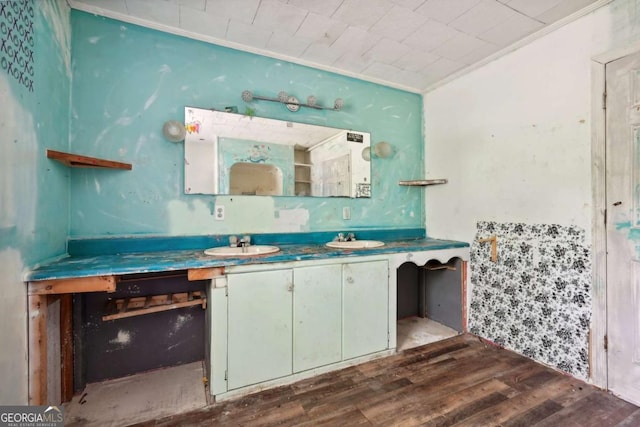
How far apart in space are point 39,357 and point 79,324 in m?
0.51

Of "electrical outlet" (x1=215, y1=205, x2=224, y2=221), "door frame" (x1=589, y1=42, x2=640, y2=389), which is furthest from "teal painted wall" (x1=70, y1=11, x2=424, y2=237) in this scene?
"door frame" (x1=589, y1=42, x2=640, y2=389)

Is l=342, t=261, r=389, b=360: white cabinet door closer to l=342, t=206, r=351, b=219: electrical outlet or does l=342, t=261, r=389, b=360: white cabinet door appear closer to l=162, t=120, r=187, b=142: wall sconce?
l=342, t=206, r=351, b=219: electrical outlet

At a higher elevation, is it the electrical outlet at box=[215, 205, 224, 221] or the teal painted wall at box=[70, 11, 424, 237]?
the teal painted wall at box=[70, 11, 424, 237]

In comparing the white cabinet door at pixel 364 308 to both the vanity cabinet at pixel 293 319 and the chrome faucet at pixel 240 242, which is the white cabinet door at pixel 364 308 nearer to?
the vanity cabinet at pixel 293 319

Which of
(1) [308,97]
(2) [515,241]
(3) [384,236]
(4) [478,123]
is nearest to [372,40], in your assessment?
(1) [308,97]

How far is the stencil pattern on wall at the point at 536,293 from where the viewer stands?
1910mm

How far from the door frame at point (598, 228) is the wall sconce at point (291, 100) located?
1826 millimetres

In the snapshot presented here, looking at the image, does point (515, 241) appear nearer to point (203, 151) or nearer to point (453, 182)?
point (453, 182)

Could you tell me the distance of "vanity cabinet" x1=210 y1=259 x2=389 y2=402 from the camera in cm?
173

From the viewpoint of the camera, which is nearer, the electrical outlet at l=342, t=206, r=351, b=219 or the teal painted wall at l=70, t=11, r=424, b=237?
the teal painted wall at l=70, t=11, r=424, b=237

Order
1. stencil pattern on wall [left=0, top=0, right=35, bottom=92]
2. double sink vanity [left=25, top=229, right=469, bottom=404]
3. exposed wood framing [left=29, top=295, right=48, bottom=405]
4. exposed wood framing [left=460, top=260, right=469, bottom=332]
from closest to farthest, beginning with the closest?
stencil pattern on wall [left=0, top=0, right=35, bottom=92], exposed wood framing [left=29, top=295, right=48, bottom=405], double sink vanity [left=25, top=229, right=469, bottom=404], exposed wood framing [left=460, top=260, right=469, bottom=332]

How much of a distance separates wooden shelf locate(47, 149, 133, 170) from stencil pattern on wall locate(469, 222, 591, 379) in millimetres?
2925

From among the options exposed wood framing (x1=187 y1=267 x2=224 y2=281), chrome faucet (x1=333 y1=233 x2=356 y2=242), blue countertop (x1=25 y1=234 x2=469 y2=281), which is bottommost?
exposed wood framing (x1=187 y1=267 x2=224 y2=281)

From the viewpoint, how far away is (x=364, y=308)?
2146mm
